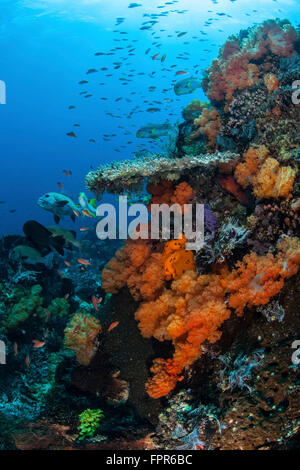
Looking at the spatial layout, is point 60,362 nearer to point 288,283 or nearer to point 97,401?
point 97,401

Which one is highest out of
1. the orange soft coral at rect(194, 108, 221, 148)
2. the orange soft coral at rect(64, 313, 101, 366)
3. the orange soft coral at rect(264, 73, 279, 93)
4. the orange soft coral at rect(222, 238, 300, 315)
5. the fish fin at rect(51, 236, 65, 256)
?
the orange soft coral at rect(264, 73, 279, 93)

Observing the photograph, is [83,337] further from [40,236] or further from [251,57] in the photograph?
[251,57]

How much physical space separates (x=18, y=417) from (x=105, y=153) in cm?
12447

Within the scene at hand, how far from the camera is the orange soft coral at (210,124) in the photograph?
577cm

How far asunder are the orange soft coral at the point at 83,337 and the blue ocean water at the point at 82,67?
15.4 feet

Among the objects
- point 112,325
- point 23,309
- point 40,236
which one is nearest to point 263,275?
point 112,325

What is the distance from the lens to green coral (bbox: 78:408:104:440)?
3838mm

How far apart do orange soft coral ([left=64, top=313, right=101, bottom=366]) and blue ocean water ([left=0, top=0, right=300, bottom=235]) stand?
4.70 m

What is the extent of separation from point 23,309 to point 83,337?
2880 mm

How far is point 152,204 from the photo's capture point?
5254mm

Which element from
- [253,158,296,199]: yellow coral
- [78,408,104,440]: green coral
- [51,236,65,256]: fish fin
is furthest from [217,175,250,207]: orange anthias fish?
[78,408,104,440]: green coral

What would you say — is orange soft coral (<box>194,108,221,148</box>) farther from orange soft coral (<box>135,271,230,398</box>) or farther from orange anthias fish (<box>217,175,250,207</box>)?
orange soft coral (<box>135,271,230,398</box>)

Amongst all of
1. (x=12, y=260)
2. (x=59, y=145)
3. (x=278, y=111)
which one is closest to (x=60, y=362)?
(x=12, y=260)

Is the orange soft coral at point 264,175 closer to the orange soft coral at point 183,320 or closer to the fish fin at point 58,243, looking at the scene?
the orange soft coral at point 183,320
